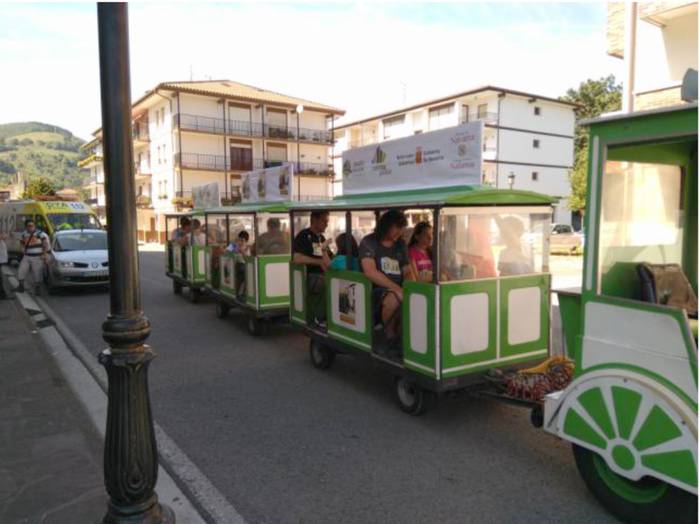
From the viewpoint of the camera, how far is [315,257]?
7.00 m

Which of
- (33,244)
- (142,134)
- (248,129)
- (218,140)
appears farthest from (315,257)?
(142,134)

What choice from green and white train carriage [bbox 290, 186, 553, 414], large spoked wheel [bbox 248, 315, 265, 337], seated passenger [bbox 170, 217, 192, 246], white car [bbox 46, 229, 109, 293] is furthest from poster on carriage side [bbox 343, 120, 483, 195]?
white car [bbox 46, 229, 109, 293]

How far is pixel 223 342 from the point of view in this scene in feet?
26.4

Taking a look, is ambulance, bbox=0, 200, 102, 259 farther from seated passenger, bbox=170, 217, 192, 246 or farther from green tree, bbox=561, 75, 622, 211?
green tree, bbox=561, 75, 622, 211

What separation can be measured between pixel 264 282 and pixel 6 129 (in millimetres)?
229763

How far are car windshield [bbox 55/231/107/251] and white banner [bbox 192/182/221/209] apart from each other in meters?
2.71

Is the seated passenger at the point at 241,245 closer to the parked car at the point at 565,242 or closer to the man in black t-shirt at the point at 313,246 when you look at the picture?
the man in black t-shirt at the point at 313,246

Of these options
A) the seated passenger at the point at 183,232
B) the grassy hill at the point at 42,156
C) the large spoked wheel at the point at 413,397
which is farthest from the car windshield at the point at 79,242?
the grassy hill at the point at 42,156

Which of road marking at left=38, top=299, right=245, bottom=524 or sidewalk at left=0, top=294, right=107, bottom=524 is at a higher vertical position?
sidewalk at left=0, top=294, right=107, bottom=524

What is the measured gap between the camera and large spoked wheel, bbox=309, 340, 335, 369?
256 inches

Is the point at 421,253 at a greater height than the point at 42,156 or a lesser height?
lesser

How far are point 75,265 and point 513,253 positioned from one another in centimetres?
1079

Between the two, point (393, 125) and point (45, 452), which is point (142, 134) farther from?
point (45, 452)

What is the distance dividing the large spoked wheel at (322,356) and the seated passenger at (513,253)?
2396 mm
